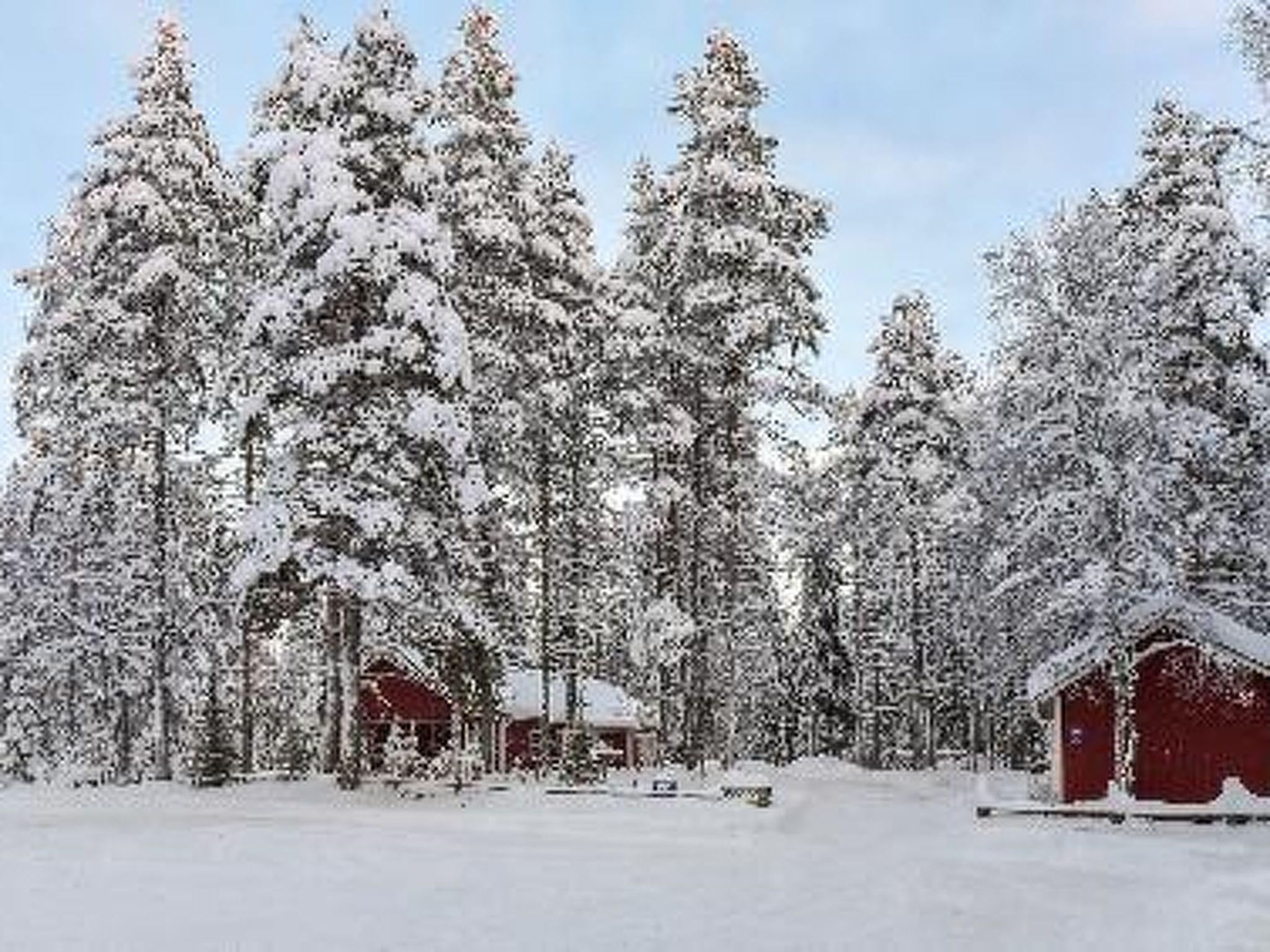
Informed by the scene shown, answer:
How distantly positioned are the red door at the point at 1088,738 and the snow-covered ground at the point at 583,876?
15.6ft

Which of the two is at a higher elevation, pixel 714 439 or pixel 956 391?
pixel 956 391

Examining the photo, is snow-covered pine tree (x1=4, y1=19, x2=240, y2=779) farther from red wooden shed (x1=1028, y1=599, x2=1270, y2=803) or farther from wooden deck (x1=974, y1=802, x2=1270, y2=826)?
red wooden shed (x1=1028, y1=599, x2=1270, y2=803)

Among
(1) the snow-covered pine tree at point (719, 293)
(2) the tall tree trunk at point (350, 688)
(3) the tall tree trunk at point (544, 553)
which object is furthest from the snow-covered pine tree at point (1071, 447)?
(2) the tall tree trunk at point (350, 688)

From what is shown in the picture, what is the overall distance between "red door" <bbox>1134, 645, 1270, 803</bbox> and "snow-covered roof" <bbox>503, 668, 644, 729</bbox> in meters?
17.8

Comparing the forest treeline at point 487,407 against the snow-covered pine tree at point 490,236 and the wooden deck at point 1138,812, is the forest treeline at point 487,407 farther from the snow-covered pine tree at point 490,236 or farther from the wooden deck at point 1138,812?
the wooden deck at point 1138,812

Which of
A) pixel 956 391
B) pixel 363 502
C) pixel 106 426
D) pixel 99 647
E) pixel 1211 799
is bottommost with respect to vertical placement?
pixel 1211 799

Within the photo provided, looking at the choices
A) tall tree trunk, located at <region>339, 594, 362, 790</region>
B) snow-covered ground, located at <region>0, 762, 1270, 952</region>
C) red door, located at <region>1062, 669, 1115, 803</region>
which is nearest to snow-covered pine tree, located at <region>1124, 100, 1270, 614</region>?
red door, located at <region>1062, 669, 1115, 803</region>

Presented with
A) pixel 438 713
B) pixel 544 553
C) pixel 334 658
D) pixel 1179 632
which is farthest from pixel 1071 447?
pixel 438 713

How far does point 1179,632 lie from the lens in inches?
1308

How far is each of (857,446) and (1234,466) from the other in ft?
86.8

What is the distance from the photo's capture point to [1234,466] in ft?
103

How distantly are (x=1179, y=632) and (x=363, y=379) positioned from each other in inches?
702

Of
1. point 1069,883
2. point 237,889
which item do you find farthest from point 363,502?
point 1069,883

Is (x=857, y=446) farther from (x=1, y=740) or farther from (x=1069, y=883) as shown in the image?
(x=1069, y=883)
